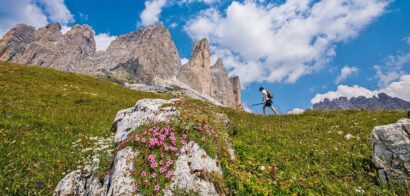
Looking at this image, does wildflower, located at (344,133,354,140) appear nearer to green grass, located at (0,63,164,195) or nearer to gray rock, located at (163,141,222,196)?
gray rock, located at (163,141,222,196)

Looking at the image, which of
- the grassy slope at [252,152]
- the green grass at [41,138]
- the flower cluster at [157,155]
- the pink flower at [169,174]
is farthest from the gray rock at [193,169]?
the green grass at [41,138]

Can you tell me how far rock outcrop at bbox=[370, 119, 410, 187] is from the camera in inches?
393

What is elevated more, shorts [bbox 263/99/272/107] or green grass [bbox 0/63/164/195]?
shorts [bbox 263/99/272/107]

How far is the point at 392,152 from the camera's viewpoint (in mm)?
10391

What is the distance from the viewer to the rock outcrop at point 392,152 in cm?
998

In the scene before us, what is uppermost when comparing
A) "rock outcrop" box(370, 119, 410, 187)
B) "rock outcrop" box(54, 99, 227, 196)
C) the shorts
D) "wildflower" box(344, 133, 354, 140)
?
the shorts

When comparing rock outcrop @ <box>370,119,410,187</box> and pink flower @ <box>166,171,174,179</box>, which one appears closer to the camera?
pink flower @ <box>166,171,174,179</box>

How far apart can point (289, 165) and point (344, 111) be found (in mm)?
16533

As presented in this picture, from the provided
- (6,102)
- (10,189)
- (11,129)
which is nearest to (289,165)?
(10,189)

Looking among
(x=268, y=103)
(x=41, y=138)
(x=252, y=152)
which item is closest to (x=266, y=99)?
(x=268, y=103)

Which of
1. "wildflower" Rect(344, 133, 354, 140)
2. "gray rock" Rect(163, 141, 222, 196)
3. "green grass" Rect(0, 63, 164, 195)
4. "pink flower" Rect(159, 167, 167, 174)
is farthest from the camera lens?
"wildflower" Rect(344, 133, 354, 140)

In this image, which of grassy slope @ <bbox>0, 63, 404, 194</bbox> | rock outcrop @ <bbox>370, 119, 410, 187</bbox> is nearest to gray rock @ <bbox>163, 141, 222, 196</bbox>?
grassy slope @ <bbox>0, 63, 404, 194</bbox>

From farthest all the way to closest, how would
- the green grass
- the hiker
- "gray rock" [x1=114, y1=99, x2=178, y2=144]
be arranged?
the hiker
"gray rock" [x1=114, y1=99, x2=178, y2=144]
the green grass

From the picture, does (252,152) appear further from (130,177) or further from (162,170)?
(130,177)
